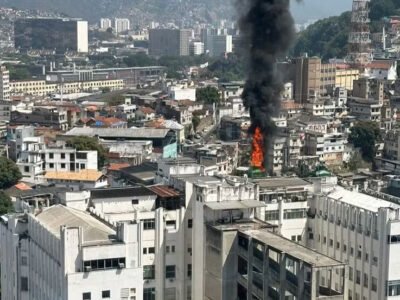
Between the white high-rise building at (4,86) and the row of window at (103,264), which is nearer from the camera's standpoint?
the row of window at (103,264)

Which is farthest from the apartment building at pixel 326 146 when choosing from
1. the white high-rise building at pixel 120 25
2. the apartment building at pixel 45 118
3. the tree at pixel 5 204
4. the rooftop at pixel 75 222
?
the white high-rise building at pixel 120 25

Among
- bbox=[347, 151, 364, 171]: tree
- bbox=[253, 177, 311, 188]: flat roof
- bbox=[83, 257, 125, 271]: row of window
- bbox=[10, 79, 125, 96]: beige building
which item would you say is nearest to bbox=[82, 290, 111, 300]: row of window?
bbox=[83, 257, 125, 271]: row of window

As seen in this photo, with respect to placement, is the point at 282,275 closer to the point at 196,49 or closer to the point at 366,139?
the point at 366,139

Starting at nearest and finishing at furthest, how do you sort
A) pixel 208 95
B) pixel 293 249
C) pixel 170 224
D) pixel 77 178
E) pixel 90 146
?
1. pixel 293 249
2. pixel 170 224
3. pixel 77 178
4. pixel 90 146
5. pixel 208 95

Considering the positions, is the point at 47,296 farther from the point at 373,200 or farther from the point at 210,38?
the point at 210,38

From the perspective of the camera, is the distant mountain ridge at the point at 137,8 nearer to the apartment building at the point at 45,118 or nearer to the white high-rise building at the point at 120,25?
the white high-rise building at the point at 120,25

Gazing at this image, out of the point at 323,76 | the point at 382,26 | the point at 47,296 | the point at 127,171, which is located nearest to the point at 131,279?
the point at 47,296

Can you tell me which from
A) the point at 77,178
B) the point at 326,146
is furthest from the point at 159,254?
the point at 326,146
